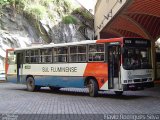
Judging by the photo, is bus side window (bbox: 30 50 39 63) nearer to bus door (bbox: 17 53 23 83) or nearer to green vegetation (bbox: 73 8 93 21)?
bus door (bbox: 17 53 23 83)

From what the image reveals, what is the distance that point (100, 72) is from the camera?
1947 centimetres

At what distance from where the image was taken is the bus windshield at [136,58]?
1852 cm

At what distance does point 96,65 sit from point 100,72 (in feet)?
1.39

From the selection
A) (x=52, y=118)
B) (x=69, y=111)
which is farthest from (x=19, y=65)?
(x=52, y=118)

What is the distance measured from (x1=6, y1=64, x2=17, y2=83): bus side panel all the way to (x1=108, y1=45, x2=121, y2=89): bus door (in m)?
8.68

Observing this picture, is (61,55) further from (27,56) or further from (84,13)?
(84,13)

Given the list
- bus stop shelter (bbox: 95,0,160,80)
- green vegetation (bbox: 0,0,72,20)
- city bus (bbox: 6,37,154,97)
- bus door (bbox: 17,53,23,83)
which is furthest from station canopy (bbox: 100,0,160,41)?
bus door (bbox: 17,53,23,83)

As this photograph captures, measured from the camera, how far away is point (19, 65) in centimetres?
2591

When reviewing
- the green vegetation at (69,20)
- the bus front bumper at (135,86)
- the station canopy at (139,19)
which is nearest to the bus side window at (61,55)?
the station canopy at (139,19)

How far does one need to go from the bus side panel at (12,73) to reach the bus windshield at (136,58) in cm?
952

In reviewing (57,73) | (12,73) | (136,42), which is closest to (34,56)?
(12,73)

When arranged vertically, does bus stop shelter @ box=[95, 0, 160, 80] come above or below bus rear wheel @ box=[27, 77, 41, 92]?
above

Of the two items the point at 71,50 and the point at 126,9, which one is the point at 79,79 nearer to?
the point at 71,50

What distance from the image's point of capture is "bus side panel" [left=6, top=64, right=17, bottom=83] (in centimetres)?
2599
